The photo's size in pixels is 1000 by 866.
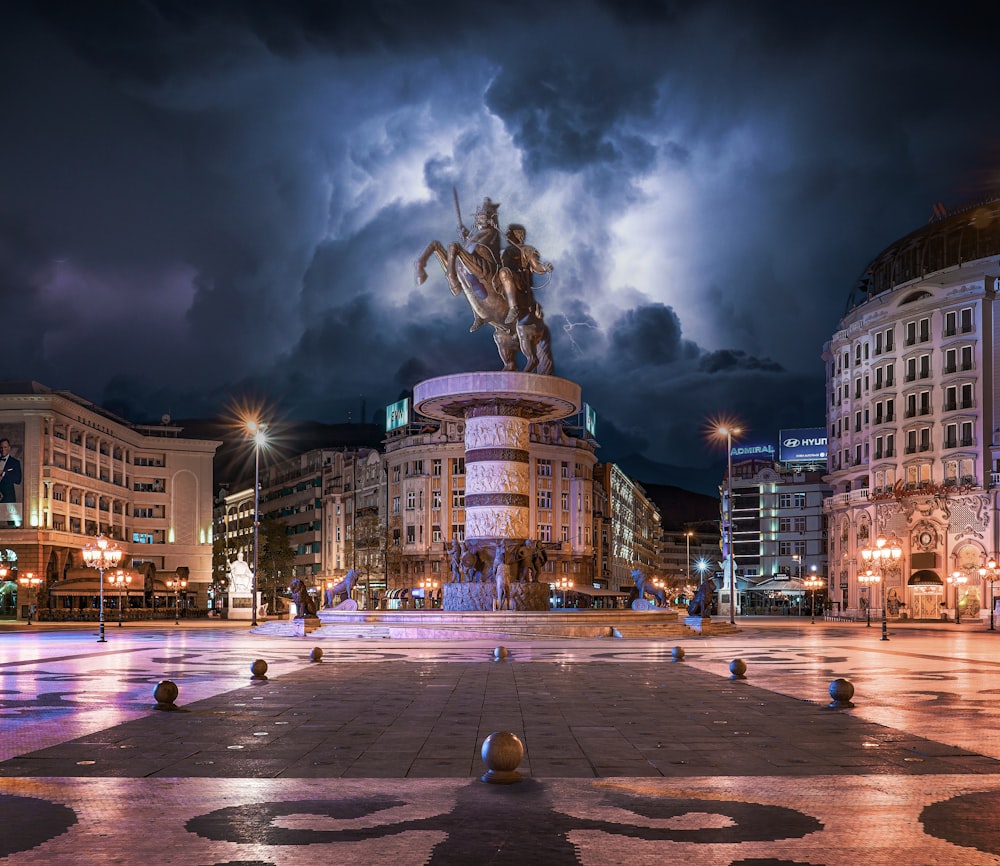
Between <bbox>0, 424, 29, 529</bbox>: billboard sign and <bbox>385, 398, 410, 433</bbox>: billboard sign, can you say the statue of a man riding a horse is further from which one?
<bbox>385, 398, 410, 433</bbox>: billboard sign

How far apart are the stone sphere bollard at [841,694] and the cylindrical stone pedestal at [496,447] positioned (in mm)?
31946

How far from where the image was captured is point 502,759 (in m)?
12.6

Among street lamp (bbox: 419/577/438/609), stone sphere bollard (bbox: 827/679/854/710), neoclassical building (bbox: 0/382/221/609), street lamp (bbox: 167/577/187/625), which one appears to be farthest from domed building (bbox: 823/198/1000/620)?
stone sphere bollard (bbox: 827/679/854/710)

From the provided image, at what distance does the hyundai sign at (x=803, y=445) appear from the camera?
154750mm

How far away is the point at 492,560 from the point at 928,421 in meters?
52.7

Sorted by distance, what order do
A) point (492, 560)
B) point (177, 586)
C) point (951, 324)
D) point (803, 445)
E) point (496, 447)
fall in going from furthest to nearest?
point (803, 445) < point (177, 586) < point (951, 324) < point (496, 447) < point (492, 560)

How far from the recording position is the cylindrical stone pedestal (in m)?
52.6

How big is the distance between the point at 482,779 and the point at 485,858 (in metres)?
3.64

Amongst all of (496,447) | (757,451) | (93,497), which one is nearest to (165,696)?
(496,447)

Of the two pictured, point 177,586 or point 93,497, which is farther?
point 177,586

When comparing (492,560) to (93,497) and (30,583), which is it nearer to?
(30,583)

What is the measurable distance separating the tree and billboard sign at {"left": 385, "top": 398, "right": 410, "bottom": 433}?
16.8 m

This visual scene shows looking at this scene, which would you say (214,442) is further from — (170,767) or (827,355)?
(170,767)

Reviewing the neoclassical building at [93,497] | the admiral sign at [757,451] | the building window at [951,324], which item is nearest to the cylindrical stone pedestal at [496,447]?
the neoclassical building at [93,497]
